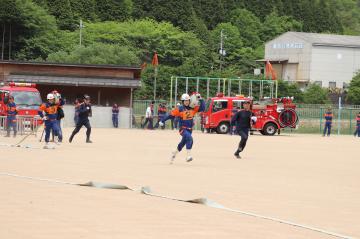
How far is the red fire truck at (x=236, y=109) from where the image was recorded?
47344 mm

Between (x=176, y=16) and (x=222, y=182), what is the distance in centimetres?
9875

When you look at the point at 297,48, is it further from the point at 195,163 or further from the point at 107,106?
the point at 195,163

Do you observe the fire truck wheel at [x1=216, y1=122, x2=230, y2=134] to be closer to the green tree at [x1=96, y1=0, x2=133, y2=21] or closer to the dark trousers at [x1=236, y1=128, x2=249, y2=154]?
the dark trousers at [x1=236, y1=128, x2=249, y2=154]

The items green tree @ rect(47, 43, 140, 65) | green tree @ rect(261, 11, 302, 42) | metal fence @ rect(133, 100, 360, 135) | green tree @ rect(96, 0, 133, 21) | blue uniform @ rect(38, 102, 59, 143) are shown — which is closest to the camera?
blue uniform @ rect(38, 102, 59, 143)

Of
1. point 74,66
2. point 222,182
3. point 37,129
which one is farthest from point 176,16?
point 222,182

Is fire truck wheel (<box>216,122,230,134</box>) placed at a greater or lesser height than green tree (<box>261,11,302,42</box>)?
lesser

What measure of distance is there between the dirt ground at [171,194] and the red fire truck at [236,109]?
2231 centimetres

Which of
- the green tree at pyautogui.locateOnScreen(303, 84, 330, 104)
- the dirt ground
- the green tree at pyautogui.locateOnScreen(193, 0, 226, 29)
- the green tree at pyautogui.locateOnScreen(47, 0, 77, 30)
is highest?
the green tree at pyautogui.locateOnScreen(193, 0, 226, 29)

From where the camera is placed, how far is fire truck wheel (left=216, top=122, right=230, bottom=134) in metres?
47.5

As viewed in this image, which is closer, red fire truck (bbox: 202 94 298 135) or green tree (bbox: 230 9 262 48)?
red fire truck (bbox: 202 94 298 135)

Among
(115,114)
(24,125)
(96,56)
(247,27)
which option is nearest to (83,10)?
(247,27)

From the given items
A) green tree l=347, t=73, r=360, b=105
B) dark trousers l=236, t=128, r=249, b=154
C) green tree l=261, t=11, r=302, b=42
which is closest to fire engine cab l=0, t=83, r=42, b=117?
dark trousers l=236, t=128, r=249, b=154

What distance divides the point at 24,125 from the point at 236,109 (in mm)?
15060

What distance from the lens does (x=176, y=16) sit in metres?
114
